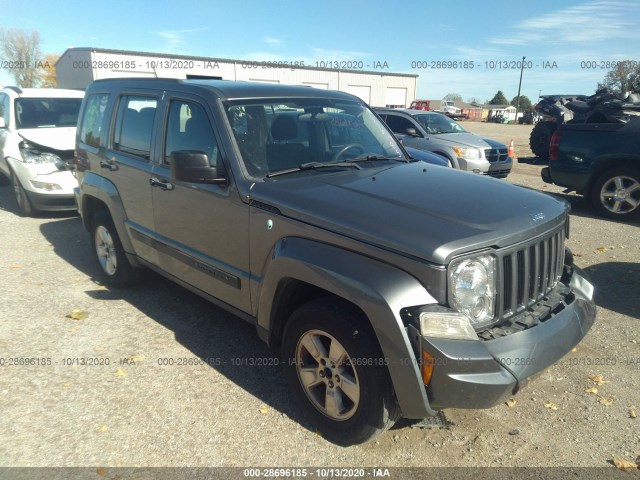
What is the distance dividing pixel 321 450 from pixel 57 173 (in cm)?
677

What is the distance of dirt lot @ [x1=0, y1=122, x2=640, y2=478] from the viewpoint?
284cm

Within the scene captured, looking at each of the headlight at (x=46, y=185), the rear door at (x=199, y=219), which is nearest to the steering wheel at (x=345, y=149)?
the rear door at (x=199, y=219)

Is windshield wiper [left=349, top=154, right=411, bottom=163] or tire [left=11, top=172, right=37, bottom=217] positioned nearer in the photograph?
windshield wiper [left=349, top=154, right=411, bottom=163]

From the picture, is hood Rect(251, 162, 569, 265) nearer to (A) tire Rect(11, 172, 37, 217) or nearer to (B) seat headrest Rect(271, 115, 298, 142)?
(B) seat headrest Rect(271, 115, 298, 142)

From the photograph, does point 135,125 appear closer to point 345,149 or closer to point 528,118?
point 345,149

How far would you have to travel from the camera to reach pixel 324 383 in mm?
2957

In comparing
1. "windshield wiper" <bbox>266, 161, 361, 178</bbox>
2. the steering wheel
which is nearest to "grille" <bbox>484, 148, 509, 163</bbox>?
the steering wheel

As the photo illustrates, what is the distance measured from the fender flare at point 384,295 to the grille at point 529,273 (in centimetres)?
51

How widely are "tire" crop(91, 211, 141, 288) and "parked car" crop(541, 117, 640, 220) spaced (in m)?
6.99

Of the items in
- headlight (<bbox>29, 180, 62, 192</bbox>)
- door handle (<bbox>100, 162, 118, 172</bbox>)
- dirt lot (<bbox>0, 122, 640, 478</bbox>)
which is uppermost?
door handle (<bbox>100, 162, 118, 172</bbox>)

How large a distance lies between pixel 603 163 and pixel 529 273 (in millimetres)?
6274

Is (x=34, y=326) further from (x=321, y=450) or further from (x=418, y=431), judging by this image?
(x=418, y=431)

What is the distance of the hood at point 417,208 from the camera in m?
2.50

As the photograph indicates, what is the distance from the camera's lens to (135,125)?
4.47m
